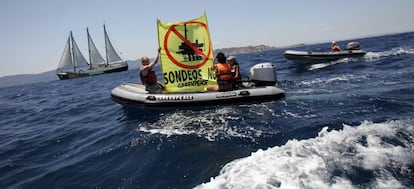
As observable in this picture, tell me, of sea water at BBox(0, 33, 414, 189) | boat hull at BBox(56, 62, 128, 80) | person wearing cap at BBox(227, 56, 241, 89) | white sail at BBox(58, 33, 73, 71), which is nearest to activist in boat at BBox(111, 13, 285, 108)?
person wearing cap at BBox(227, 56, 241, 89)

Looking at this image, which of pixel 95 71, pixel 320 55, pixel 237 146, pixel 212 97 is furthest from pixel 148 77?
pixel 95 71

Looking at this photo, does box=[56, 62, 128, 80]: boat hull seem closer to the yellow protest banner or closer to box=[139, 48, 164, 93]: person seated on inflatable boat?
box=[139, 48, 164, 93]: person seated on inflatable boat

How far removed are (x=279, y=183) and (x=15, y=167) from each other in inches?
243

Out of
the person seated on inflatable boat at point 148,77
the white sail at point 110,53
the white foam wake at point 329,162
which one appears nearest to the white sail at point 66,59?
the white sail at point 110,53

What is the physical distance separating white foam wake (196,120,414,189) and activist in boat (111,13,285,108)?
422 centimetres

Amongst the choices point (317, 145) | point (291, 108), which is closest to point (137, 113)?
point (291, 108)

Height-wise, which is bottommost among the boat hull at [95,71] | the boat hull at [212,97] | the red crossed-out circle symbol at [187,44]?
the boat hull at [95,71]

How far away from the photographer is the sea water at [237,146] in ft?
15.3

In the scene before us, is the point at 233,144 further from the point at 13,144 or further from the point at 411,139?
the point at 13,144

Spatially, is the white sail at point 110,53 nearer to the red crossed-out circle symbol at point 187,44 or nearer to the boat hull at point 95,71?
the boat hull at point 95,71

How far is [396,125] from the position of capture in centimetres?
635

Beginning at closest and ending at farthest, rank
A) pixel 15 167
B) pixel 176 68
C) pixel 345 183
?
1. pixel 345 183
2. pixel 15 167
3. pixel 176 68

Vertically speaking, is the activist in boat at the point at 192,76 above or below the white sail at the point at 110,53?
below

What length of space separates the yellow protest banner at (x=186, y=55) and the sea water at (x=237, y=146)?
1.07 meters
